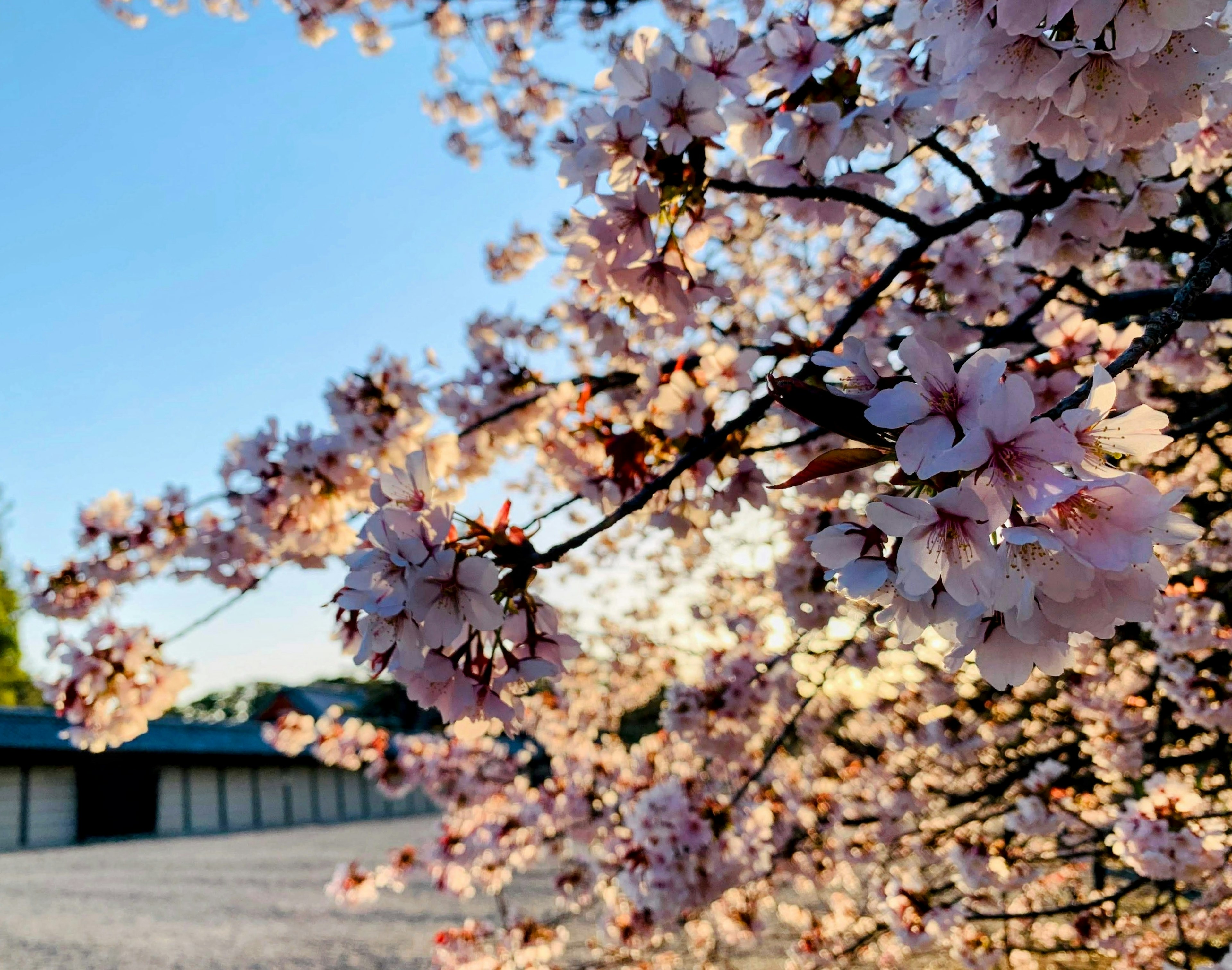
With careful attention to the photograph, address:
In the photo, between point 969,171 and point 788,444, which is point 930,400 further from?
point 969,171

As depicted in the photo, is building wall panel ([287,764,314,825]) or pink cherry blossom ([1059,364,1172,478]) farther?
building wall panel ([287,764,314,825])

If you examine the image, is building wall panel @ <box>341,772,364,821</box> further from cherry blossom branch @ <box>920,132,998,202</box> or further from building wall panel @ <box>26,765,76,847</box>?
cherry blossom branch @ <box>920,132,998,202</box>

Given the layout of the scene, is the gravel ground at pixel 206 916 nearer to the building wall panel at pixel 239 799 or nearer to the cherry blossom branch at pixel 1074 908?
the cherry blossom branch at pixel 1074 908

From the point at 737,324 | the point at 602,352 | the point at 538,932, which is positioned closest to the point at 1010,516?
the point at 602,352

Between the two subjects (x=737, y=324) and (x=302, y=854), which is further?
(x=302, y=854)

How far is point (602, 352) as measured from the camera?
82.2 inches

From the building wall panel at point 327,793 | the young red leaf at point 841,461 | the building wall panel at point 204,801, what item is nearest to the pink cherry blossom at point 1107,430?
the young red leaf at point 841,461

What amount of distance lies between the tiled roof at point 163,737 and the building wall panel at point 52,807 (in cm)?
65

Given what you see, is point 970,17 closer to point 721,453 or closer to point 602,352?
point 721,453

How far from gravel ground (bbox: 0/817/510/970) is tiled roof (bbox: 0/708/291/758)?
9.10 feet

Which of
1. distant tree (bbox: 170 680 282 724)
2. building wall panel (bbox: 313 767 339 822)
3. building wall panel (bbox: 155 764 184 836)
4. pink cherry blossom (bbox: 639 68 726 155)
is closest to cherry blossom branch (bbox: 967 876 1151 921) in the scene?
pink cherry blossom (bbox: 639 68 726 155)

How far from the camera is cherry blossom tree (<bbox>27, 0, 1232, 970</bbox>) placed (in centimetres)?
72

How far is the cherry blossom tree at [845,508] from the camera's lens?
720mm

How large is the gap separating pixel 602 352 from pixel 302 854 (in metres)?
12.2
